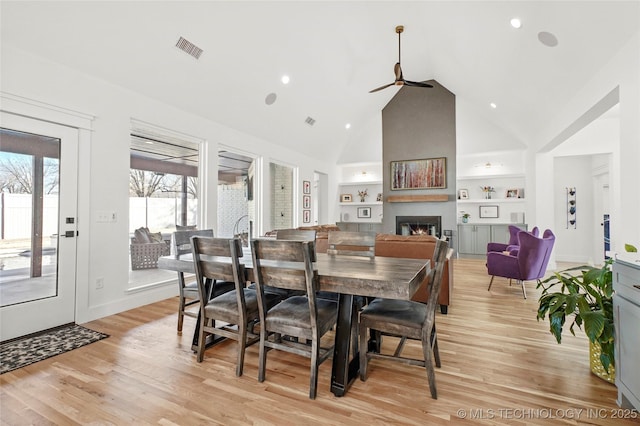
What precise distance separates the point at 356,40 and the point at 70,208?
455 cm

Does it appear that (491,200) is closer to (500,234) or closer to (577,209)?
(500,234)

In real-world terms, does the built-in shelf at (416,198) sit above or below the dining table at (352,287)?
above

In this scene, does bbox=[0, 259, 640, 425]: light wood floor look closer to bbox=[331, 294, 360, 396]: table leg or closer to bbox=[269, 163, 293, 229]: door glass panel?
bbox=[331, 294, 360, 396]: table leg

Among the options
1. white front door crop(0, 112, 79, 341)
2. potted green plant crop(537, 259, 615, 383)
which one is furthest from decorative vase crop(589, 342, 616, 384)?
white front door crop(0, 112, 79, 341)

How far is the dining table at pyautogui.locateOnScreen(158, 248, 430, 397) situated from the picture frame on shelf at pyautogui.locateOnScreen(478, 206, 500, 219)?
6.26 meters

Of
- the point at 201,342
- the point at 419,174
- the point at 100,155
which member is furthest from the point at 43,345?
the point at 419,174

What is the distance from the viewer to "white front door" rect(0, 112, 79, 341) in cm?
272

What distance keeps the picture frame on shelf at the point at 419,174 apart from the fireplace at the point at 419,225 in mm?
780

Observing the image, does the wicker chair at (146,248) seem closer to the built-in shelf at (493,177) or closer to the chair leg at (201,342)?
the chair leg at (201,342)

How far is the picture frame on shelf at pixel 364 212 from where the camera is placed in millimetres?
8945

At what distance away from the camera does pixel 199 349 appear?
2309 mm

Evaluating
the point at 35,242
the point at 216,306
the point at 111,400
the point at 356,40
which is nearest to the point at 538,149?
the point at 356,40

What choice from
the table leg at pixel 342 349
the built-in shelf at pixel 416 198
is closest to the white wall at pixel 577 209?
the built-in shelf at pixel 416 198

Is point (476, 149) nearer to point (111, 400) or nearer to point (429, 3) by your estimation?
point (429, 3)
